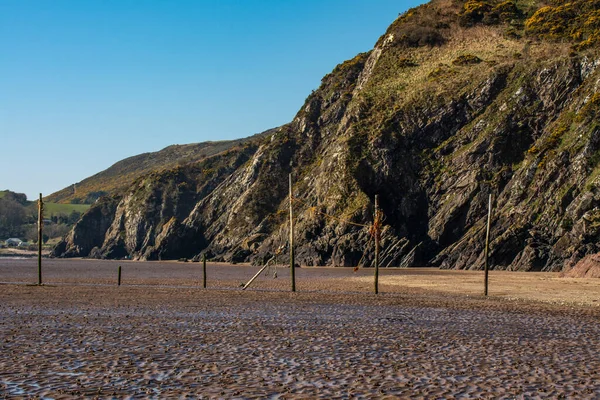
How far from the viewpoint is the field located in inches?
541

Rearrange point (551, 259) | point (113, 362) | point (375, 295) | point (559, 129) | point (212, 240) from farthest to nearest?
point (212, 240) < point (559, 129) < point (551, 259) < point (375, 295) < point (113, 362)

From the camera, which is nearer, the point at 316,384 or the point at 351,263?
the point at 316,384

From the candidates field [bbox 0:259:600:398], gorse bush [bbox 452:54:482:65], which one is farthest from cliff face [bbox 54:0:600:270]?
field [bbox 0:259:600:398]

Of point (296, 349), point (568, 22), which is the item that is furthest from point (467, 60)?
point (296, 349)

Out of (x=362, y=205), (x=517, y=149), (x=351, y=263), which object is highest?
(x=517, y=149)

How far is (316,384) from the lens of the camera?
14086 millimetres

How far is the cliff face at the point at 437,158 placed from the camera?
291ft

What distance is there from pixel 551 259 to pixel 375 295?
45897mm

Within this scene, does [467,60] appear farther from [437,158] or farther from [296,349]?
[296,349]

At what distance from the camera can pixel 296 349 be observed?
63.1 ft

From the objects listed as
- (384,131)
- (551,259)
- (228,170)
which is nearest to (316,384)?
(551,259)

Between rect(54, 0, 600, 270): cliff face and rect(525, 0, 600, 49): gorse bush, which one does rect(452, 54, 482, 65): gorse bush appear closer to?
rect(54, 0, 600, 270): cliff face

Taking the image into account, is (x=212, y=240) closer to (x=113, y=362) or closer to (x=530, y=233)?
(x=530, y=233)

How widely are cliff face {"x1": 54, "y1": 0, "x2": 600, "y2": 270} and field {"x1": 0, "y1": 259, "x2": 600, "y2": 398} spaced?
52.5m
